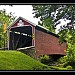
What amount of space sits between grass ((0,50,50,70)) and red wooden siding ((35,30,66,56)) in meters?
0.32

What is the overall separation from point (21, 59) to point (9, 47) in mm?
505

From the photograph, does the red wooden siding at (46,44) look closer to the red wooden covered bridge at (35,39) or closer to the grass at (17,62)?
the red wooden covered bridge at (35,39)

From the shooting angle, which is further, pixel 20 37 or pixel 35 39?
pixel 20 37

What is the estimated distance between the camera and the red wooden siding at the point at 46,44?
5516 mm

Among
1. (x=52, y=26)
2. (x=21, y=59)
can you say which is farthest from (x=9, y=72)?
(x=52, y=26)

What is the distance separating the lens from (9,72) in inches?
169

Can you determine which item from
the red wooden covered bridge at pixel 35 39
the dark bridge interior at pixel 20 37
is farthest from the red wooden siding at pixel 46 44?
the dark bridge interior at pixel 20 37

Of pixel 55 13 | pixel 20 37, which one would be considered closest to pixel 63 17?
pixel 55 13

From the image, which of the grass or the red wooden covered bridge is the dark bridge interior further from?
the grass

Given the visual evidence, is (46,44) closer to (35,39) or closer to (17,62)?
(35,39)

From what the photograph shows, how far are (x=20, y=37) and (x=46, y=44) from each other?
0.70 meters

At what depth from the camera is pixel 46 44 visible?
5629 millimetres

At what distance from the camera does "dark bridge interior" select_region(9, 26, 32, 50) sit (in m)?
5.61

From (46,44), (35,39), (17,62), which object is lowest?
(17,62)
